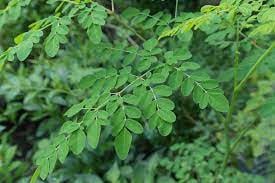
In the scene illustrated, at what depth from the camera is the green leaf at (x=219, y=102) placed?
1.80 m

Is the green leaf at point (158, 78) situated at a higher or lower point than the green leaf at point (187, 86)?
higher

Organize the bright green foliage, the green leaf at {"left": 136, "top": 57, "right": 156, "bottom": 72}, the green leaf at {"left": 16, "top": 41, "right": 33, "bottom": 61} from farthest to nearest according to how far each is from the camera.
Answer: the bright green foliage, the green leaf at {"left": 136, "top": 57, "right": 156, "bottom": 72}, the green leaf at {"left": 16, "top": 41, "right": 33, "bottom": 61}

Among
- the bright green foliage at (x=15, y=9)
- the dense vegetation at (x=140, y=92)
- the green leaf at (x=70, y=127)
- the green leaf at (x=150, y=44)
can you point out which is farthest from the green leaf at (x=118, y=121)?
the bright green foliage at (x=15, y=9)

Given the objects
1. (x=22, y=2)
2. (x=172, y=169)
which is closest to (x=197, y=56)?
(x=172, y=169)

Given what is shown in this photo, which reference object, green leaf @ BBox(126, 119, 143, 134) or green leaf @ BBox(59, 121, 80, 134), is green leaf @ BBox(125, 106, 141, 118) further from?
green leaf @ BBox(59, 121, 80, 134)

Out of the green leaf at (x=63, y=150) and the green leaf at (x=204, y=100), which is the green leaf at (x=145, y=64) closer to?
the green leaf at (x=204, y=100)

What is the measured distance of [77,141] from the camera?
1747 millimetres

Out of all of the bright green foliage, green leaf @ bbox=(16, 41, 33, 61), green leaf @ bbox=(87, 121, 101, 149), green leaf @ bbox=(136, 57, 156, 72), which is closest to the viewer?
green leaf @ bbox=(87, 121, 101, 149)

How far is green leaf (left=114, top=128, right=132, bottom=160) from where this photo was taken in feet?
5.59

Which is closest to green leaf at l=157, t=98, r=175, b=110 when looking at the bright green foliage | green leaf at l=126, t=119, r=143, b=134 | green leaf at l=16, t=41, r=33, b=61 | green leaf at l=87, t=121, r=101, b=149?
green leaf at l=126, t=119, r=143, b=134

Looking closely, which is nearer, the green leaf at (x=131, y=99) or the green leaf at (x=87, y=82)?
the green leaf at (x=131, y=99)

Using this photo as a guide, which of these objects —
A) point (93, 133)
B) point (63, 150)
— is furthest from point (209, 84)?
point (63, 150)

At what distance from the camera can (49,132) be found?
3.61m

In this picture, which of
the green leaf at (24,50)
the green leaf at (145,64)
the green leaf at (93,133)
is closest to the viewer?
the green leaf at (93,133)
